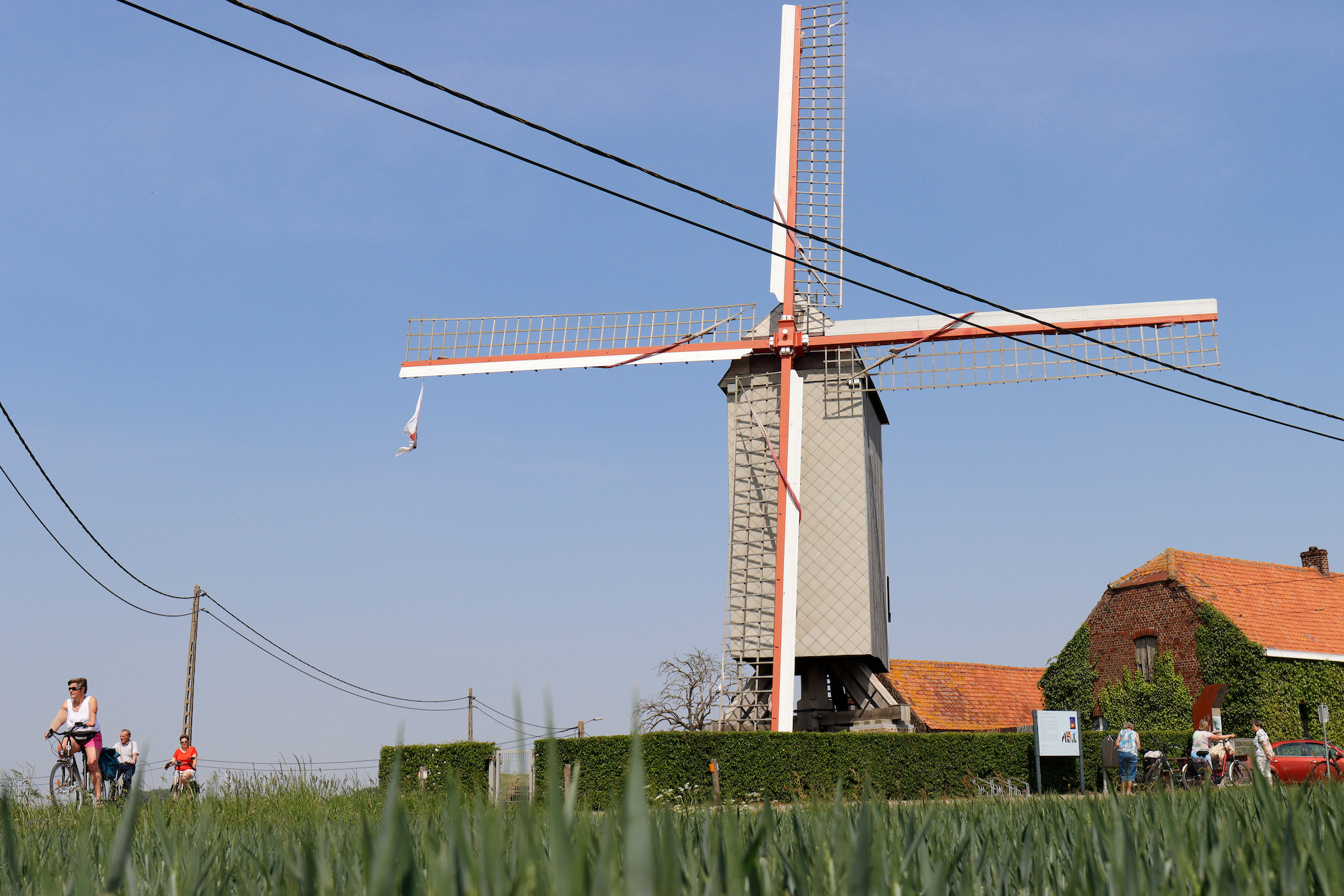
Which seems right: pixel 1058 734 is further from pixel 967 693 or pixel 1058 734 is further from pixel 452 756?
pixel 967 693

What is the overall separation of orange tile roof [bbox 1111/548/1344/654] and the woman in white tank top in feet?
82.1

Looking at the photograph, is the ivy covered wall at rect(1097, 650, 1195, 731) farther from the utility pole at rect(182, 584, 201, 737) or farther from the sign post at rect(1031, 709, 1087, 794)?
the utility pole at rect(182, 584, 201, 737)

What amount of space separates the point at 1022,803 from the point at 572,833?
3.25m

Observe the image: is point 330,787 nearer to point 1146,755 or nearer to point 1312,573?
point 1146,755

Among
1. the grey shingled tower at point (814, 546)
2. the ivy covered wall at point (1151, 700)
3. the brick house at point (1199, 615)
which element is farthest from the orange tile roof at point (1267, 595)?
the grey shingled tower at point (814, 546)

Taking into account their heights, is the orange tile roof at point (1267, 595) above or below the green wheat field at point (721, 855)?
above

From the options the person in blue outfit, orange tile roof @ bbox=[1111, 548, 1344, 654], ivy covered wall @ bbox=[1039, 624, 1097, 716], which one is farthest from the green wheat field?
ivy covered wall @ bbox=[1039, 624, 1097, 716]

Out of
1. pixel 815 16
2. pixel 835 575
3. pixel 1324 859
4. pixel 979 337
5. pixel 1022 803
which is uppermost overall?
pixel 815 16

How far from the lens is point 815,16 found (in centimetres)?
2311

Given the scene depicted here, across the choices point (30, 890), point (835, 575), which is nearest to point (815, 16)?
point (835, 575)

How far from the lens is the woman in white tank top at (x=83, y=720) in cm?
1205

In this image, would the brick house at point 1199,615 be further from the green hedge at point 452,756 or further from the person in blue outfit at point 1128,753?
the green hedge at point 452,756

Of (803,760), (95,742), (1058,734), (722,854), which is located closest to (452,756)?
(803,760)

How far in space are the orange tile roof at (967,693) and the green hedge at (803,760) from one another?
10528mm
